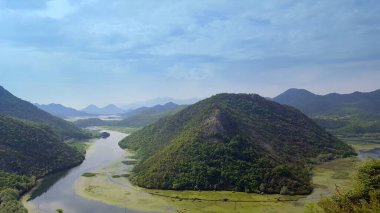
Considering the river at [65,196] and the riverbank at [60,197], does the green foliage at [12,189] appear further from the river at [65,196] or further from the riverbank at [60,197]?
the river at [65,196]

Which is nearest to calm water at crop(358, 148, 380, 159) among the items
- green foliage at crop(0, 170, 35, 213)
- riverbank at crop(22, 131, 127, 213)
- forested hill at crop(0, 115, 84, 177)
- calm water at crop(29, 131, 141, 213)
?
calm water at crop(29, 131, 141, 213)

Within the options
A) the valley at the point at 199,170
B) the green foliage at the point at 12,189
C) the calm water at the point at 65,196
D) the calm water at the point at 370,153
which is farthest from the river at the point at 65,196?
the calm water at the point at 370,153

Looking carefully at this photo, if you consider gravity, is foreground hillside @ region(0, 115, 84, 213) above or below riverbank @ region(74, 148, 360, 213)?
above

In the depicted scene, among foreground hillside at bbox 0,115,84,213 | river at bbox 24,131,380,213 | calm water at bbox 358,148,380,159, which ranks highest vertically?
foreground hillside at bbox 0,115,84,213

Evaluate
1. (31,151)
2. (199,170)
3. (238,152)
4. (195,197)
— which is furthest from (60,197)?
(238,152)

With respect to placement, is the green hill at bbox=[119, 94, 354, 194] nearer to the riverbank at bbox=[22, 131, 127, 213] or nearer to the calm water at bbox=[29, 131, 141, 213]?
the calm water at bbox=[29, 131, 141, 213]

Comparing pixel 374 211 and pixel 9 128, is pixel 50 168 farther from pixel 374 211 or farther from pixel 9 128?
pixel 374 211
